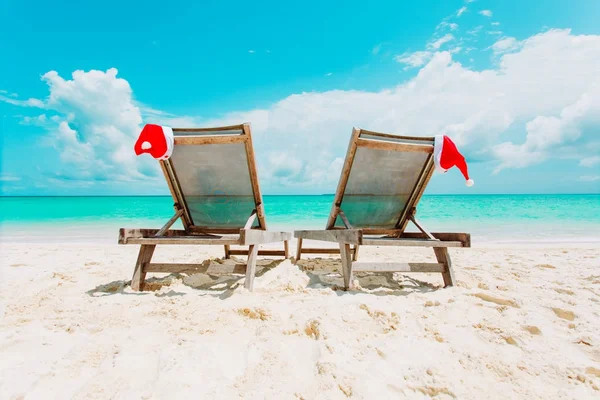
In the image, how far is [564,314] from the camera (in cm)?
248

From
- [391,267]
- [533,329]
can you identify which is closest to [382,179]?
[391,267]

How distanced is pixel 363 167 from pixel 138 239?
8.45 feet

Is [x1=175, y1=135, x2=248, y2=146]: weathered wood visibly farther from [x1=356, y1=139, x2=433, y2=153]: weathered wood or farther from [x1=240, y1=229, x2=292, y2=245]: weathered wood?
[x1=356, y1=139, x2=433, y2=153]: weathered wood

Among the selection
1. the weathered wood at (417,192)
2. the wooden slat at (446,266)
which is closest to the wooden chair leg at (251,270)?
the wooden slat at (446,266)

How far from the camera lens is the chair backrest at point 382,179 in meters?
3.60

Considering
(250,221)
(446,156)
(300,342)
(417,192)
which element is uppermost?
(446,156)

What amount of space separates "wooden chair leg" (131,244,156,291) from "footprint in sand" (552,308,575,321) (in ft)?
12.3

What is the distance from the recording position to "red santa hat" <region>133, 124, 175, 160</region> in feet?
10.8

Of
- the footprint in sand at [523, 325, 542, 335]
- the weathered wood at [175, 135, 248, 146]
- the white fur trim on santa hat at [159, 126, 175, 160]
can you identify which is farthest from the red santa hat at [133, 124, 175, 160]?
the footprint in sand at [523, 325, 542, 335]

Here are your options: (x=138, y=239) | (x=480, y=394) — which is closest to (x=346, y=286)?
(x=480, y=394)

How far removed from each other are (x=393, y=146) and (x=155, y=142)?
258 centimetres

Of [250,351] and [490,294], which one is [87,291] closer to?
[250,351]

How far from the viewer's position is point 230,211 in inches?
162

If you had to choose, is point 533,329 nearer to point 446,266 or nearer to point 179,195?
point 446,266
